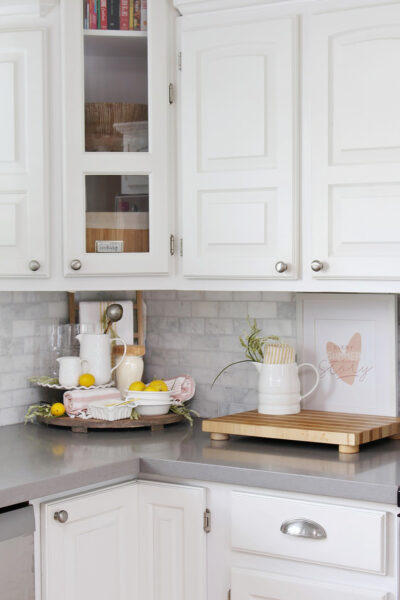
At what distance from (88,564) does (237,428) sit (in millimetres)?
573

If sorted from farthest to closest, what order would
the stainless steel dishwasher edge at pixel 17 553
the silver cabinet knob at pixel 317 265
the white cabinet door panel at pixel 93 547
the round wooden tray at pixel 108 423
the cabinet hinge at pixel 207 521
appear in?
the round wooden tray at pixel 108 423, the silver cabinet knob at pixel 317 265, the cabinet hinge at pixel 207 521, the white cabinet door panel at pixel 93 547, the stainless steel dishwasher edge at pixel 17 553

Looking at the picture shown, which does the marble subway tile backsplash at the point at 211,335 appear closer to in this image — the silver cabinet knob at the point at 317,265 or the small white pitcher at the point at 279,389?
the small white pitcher at the point at 279,389

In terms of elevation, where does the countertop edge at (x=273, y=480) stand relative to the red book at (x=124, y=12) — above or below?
below

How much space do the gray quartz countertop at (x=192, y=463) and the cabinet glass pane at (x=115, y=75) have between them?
88 cm

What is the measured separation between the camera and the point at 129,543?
91.2 inches

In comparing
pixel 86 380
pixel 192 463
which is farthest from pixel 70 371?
pixel 192 463

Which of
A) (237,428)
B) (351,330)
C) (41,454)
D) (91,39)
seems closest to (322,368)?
(351,330)

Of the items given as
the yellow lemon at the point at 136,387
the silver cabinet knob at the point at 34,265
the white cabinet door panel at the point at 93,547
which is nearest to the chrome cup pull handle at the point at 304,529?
the white cabinet door panel at the point at 93,547

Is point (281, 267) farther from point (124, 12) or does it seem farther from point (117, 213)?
point (124, 12)

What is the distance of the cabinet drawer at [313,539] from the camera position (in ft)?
6.63

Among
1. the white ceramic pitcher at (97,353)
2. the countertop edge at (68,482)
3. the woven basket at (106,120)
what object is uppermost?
the woven basket at (106,120)

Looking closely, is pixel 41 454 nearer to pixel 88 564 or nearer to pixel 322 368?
pixel 88 564

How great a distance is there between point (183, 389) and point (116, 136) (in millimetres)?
869

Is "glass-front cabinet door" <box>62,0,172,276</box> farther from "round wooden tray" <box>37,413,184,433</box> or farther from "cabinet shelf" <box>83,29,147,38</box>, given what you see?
"round wooden tray" <box>37,413,184,433</box>
